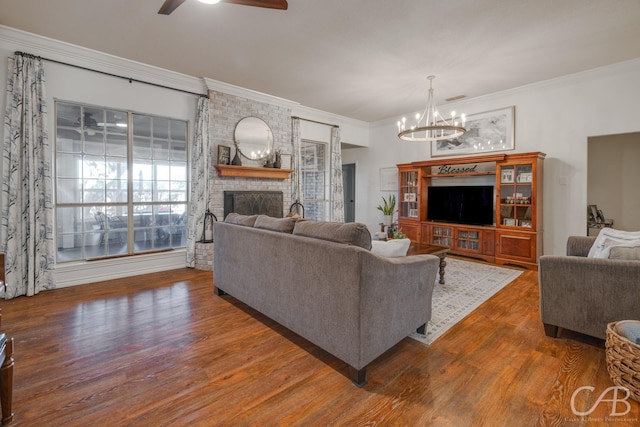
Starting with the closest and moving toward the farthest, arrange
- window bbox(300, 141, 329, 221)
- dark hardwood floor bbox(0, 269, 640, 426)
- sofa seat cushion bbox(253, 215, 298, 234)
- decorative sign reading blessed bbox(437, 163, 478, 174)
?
dark hardwood floor bbox(0, 269, 640, 426) < sofa seat cushion bbox(253, 215, 298, 234) < decorative sign reading blessed bbox(437, 163, 478, 174) < window bbox(300, 141, 329, 221)

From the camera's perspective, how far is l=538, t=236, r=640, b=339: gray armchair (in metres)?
2.05

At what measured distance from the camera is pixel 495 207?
515cm

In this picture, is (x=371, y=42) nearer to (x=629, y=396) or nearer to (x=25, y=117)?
(x=629, y=396)

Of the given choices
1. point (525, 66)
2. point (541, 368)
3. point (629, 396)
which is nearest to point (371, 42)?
point (525, 66)

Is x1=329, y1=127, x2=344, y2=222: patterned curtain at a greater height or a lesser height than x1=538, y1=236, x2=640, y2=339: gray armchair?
greater

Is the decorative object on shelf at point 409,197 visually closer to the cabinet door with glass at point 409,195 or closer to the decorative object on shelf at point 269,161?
the cabinet door with glass at point 409,195

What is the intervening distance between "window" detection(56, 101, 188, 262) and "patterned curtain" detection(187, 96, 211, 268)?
24 centimetres

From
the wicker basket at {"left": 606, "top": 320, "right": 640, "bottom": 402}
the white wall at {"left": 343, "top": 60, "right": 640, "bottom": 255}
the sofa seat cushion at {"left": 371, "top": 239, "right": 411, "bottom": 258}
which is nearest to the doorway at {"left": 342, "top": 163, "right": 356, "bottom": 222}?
the white wall at {"left": 343, "top": 60, "right": 640, "bottom": 255}

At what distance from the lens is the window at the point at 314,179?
6.73 metres

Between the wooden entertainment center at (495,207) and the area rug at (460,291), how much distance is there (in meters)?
0.43

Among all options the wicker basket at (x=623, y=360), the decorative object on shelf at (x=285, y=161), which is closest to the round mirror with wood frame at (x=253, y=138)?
the decorative object on shelf at (x=285, y=161)

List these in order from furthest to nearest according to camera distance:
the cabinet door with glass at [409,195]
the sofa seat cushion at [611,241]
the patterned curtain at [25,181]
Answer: the cabinet door with glass at [409,195]
the patterned curtain at [25,181]
the sofa seat cushion at [611,241]

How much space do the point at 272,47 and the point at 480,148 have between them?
4211mm

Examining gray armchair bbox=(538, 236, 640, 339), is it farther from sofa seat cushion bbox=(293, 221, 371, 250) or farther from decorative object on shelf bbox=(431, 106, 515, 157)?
decorative object on shelf bbox=(431, 106, 515, 157)
